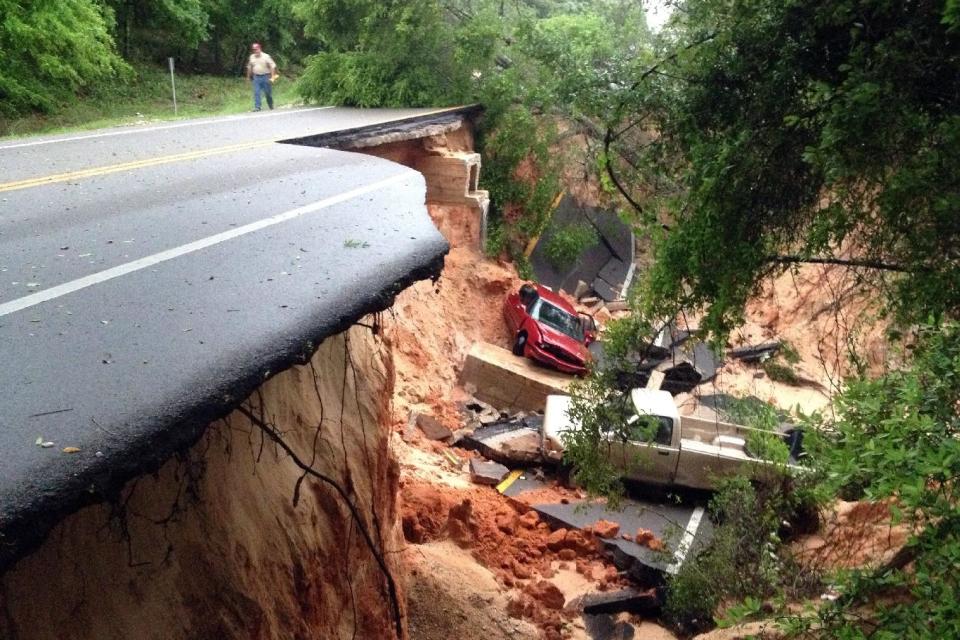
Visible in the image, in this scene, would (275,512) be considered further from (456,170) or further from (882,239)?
(456,170)

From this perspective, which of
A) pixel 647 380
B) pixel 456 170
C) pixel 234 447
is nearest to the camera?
pixel 234 447

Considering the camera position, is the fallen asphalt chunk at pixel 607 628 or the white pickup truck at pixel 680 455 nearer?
the fallen asphalt chunk at pixel 607 628

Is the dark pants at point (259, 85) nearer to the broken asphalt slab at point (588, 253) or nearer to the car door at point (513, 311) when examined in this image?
the car door at point (513, 311)

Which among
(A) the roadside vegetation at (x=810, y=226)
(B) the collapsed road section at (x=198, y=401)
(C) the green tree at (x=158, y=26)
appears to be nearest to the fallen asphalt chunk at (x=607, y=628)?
(A) the roadside vegetation at (x=810, y=226)

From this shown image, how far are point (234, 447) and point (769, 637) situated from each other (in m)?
5.66

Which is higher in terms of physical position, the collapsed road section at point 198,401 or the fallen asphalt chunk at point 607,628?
the collapsed road section at point 198,401

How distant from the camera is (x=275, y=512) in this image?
17.4 ft

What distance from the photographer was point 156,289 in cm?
443

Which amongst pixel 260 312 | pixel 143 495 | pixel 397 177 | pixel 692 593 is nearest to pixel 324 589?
pixel 143 495

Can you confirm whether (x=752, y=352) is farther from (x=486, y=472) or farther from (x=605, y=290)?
A: (x=486, y=472)

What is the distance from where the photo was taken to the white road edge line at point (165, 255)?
4160 mm

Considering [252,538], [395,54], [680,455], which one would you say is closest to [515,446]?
[680,455]

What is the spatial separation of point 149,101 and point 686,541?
23.2 m

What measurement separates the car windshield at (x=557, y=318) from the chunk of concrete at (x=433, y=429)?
4257mm
